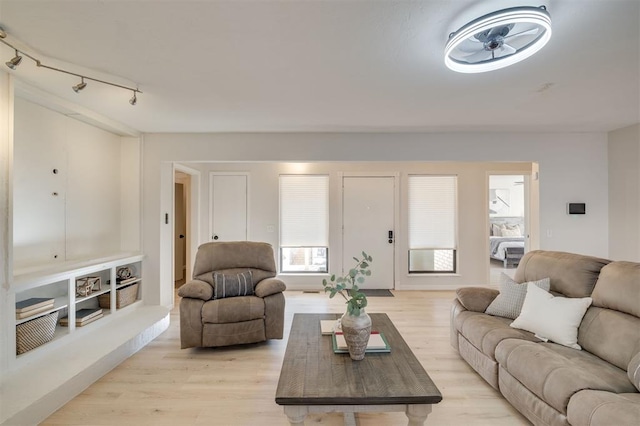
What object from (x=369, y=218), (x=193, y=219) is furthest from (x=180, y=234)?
(x=369, y=218)

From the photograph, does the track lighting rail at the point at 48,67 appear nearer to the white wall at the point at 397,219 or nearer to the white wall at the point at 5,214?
the white wall at the point at 5,214

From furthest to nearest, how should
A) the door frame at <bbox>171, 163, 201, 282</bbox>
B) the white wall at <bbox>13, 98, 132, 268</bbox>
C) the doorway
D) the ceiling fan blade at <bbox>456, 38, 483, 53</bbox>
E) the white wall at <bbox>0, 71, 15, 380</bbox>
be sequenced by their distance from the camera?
the doorway
the door frame at <bbox>171, 163, 201, 282</bbox>
the white wall at <bbox>13, 98, 132, 268</bbox>
the white wall at <bbox>0, 71, 15, 380</bbox>
the ceiling fan blade at <bbox>456, 38, 483, 53</bbox>

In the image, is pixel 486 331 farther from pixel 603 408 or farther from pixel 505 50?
pixel 505 50

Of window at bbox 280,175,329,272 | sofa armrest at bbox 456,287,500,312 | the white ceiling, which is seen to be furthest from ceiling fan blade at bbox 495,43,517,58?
window at bbox 280,175,329,272

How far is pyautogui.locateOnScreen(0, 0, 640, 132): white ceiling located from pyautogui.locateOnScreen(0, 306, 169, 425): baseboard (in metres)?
2.31

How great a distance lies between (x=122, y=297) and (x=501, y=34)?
4.36m

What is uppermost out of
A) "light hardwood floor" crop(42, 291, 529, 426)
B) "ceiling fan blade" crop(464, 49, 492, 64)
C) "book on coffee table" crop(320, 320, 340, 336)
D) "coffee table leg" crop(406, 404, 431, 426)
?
"ceiling fan blade" crop(464, 49, 492, 64)

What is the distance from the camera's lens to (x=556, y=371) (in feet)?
5.49

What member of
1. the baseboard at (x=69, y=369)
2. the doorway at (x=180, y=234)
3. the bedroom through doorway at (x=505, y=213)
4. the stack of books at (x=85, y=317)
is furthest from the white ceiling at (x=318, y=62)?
the bedroom through doorway at (x=505, y=213)

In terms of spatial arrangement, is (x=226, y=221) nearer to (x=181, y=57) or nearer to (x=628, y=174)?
(x=181, y=57)

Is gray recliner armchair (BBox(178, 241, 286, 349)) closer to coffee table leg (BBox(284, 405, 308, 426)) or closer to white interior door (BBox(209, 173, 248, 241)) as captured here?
coffee table leg (BBox(284, 405, 308, 426))

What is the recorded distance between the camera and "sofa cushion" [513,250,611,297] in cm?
221

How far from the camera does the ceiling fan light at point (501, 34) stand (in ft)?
4.62

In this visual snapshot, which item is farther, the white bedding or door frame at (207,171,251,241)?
the white bedding
